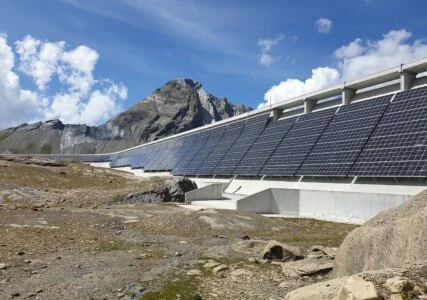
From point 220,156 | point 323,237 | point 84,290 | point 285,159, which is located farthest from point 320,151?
point 84,290

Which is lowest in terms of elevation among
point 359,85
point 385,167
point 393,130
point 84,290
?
point 84,290

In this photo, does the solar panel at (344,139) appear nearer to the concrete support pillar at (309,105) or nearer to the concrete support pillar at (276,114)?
the concrete support pillar at (309,105)

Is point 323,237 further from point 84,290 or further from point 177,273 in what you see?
point 84,290

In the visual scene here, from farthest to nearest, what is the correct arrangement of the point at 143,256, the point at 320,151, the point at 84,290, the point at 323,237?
the point at 320,151 → the point at 323,237 → the point at 143,256 → the point at 84,290

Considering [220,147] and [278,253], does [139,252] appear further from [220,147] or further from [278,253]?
[220,147]

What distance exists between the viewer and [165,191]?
45.5 metres

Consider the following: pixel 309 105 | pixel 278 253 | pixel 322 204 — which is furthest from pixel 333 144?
pixel 278 253

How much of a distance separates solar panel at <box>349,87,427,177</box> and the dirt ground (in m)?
5.11

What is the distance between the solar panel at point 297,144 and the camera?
39.5m

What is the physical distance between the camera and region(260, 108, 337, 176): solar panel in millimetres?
39531

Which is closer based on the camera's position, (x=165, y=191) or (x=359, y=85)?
(x=359, y=85)

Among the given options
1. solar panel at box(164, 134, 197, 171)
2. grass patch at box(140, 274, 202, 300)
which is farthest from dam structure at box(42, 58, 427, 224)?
grass patch at box(140, 274, 202, 300)

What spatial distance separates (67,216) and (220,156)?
3400 centimetres

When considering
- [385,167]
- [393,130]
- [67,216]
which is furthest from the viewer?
[393,130]
